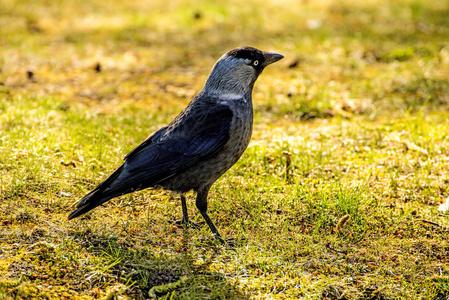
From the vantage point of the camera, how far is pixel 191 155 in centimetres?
395

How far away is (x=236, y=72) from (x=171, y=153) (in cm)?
97

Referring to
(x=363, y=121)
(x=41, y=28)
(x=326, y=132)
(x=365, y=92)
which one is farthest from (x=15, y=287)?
(x=41, y=28)

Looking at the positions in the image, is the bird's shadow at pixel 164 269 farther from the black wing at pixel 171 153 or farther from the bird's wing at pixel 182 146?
the bird's wing at pixel 182 146

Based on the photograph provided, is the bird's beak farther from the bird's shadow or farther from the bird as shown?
the bird's shadow

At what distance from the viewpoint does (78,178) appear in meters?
4.62

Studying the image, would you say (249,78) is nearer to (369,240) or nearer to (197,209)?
(197,209)

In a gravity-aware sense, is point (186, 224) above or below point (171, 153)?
below

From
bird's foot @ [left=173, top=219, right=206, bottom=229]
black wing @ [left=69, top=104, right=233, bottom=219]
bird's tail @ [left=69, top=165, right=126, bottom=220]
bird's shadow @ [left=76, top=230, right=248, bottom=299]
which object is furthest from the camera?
bird's foot @ [left=173, top=219, right=206, bottom=229]

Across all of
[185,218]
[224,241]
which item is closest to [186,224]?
[185,218]

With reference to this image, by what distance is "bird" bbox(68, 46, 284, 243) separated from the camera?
3875 mm

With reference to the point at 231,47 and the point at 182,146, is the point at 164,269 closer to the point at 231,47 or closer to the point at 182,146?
the point at 182,146

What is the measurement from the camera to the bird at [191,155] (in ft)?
12.7

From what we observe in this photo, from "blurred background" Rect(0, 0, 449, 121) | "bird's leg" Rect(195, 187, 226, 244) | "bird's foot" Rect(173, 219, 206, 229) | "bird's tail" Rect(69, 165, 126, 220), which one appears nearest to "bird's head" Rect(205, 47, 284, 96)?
"bird's leg" Rect(195, 187, 226, 244)

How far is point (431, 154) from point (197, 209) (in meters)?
2.56
